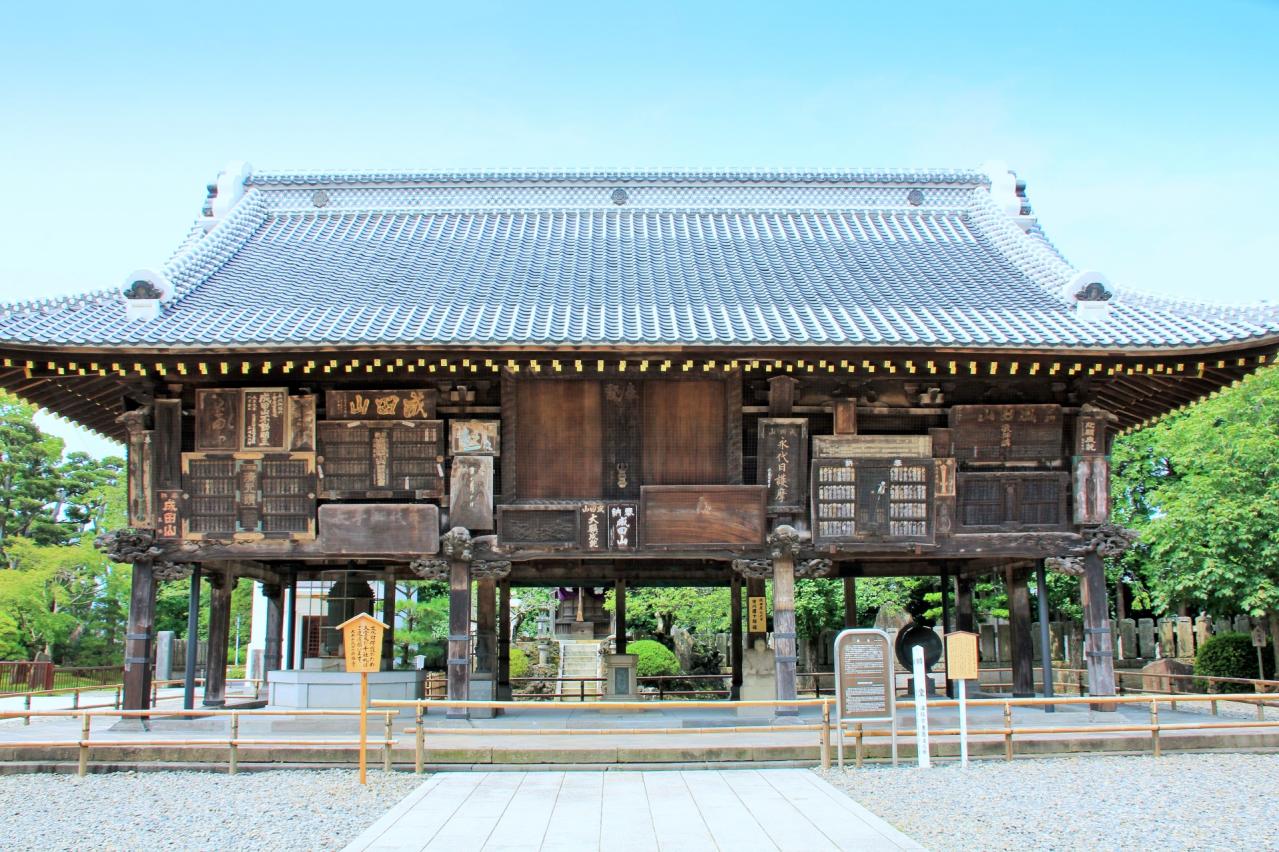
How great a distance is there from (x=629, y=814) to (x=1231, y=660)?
24.4m

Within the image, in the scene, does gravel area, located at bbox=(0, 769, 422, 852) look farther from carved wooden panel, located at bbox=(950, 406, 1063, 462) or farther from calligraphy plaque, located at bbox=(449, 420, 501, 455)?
carved wooden panel, located at bbox=(950, 406, 1063, 462)

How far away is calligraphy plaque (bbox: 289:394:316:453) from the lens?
52.2ft

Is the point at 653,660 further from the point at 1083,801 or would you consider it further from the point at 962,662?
the point at 1083,801

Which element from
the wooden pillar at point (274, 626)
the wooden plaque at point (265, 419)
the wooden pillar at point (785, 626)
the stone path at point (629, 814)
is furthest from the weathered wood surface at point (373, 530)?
the wooden pillar at point (274, 626)

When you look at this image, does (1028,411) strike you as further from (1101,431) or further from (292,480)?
(292,480)

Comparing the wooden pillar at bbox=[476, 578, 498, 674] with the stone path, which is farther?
the wooden pillar at bbox=[476, 578, 498, 674]

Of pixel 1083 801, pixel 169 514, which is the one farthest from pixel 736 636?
pixel 169 514

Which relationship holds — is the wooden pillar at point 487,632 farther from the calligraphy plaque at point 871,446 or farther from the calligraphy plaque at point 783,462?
the calligraphy plaque at point 871,446

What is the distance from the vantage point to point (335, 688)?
17922mm

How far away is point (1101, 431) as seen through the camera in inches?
650

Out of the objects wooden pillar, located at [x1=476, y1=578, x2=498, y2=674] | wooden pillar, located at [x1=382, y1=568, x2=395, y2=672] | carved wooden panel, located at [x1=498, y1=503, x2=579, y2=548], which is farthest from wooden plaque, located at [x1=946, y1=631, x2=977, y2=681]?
wooden pillar, located at [x1=382, y1=568, x2=395, y2=672]

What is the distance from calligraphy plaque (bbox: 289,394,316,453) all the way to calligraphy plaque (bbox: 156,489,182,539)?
1961 millimetres

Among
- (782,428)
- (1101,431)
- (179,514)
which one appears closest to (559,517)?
(782,428)

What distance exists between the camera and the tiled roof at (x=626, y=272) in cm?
1514
